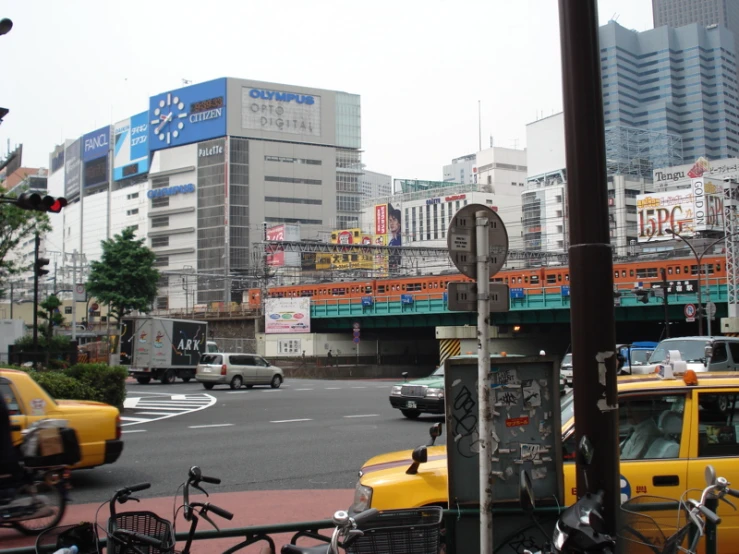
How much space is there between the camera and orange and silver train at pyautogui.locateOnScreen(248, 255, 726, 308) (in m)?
48.7

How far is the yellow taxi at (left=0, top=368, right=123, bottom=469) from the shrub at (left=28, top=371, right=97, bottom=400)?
630 cm

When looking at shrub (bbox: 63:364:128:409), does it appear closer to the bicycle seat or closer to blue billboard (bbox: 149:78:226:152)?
the bicycle seat

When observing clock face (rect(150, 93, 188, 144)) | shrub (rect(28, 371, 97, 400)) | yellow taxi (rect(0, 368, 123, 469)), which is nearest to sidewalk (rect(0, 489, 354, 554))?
yellow taxi (rect(0, 368, 123, 469))

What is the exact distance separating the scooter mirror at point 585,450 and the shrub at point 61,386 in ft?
45.4

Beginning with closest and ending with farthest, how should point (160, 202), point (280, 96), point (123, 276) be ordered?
point (123, 276) < point (280, 96) < point (160, 202)

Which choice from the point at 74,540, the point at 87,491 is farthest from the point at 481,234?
the point at 87,491

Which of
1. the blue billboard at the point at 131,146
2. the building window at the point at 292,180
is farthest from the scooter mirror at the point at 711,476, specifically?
the blue billboard at the point at 131,146

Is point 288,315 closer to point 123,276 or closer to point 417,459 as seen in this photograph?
point 123,276

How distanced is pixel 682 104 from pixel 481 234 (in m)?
205

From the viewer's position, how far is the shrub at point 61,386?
631 inches

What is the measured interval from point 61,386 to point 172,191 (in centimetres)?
10065

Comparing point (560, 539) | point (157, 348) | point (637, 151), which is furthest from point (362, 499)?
point (637, 151)

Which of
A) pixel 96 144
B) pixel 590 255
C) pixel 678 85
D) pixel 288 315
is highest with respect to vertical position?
pixel 678 85

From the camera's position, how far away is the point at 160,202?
11581 centimetres
